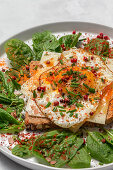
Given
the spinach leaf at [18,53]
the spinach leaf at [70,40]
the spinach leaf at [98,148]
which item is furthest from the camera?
the spinach leaf at [70,40]

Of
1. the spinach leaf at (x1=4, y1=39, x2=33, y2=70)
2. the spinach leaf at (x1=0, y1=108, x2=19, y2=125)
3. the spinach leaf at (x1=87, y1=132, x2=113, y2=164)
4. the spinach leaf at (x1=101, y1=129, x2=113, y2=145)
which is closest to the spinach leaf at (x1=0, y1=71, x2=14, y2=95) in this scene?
the spinach leaf at (x1=4, y1=39, x2=33, y2=70)

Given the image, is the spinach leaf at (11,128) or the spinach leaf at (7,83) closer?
the spinach leaf at (11,128)

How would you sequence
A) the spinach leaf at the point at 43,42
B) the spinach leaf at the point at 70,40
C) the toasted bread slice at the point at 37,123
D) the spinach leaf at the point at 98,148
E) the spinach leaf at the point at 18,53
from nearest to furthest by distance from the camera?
the spinach leaf at the point at 98,148 → the toasted bread slice at the point at 37,123 → the spinach leaf at the point at 18,53 → the spinach leaf at the point at 43,42 → the spinach leaf at the point at 70,40

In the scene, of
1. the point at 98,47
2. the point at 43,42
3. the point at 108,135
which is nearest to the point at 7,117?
the point at 108,135

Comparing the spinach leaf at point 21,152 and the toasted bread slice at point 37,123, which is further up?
the toasted bread slice at point 37,123

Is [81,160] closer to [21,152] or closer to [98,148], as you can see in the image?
[98,148]

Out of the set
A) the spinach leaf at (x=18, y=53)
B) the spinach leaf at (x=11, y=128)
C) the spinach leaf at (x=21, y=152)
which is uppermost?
the spinach leaf at (x=18, y=53)

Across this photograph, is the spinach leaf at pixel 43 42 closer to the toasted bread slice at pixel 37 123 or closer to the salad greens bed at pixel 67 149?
the toasted bread slice at pixel 37 123

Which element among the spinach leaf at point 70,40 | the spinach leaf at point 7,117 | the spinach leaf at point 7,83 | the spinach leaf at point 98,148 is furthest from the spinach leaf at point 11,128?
the spinach leaf at point 70,40
